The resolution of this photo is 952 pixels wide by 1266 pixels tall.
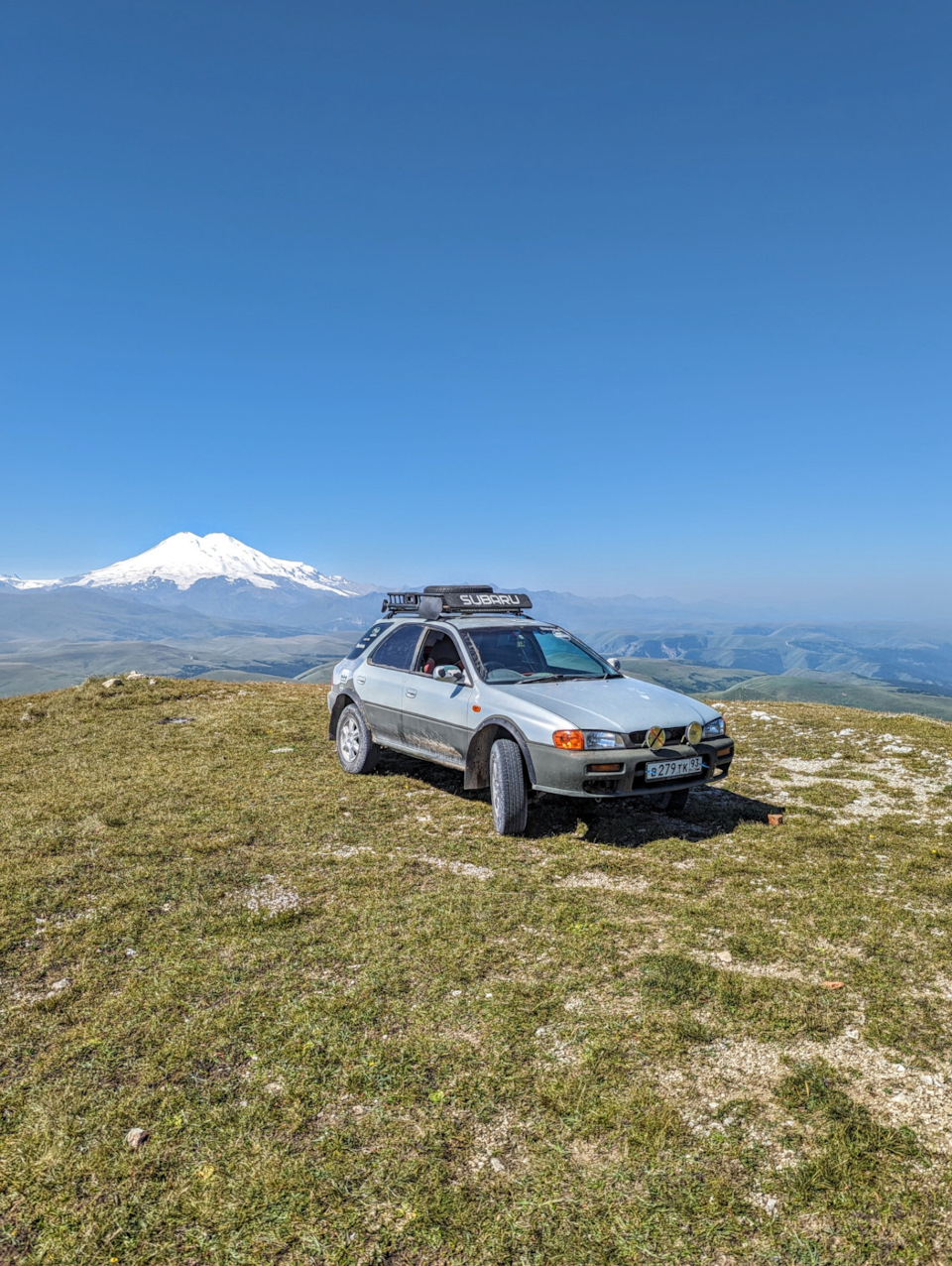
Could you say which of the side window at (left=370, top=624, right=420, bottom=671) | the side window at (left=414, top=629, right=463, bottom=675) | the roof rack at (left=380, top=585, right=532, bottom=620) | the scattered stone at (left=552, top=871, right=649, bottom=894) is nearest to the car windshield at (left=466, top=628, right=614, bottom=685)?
the side window at (left=414, top=629, right=463, bottom=675)

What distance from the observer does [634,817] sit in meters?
8.23

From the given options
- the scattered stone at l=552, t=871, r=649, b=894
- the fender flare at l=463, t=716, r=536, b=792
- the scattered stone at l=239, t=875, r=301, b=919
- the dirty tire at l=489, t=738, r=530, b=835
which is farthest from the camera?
the fender flare at l=463, t=716, r=536, b=792

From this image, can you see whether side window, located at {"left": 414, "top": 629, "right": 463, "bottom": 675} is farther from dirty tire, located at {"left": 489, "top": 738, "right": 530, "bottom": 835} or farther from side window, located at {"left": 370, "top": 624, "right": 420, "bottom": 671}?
dirty tire, located at {"left": 489, "top": 738, "right": 530, "bottom": 835}

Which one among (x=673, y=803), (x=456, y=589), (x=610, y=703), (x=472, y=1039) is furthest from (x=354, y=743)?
(x=472, y=1039)

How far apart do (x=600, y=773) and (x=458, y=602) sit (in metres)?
3.75

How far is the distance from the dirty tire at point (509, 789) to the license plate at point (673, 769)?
4.41 feet

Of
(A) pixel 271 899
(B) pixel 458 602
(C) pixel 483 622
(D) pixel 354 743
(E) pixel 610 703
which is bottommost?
(A) pixel 271 899

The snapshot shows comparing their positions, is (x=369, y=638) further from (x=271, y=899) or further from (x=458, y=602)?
(x=271, y=899)

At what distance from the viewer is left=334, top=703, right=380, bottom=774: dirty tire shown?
9930 mm

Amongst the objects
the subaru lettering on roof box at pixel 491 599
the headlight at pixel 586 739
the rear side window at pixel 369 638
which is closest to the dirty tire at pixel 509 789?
the headlight at pixel 586 739

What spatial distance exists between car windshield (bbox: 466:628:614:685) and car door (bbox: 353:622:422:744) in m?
1.19

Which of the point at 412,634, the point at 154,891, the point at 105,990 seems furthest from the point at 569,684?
the point at 105,990

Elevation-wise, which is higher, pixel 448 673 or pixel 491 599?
pixel 491 599

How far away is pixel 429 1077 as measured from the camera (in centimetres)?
358
